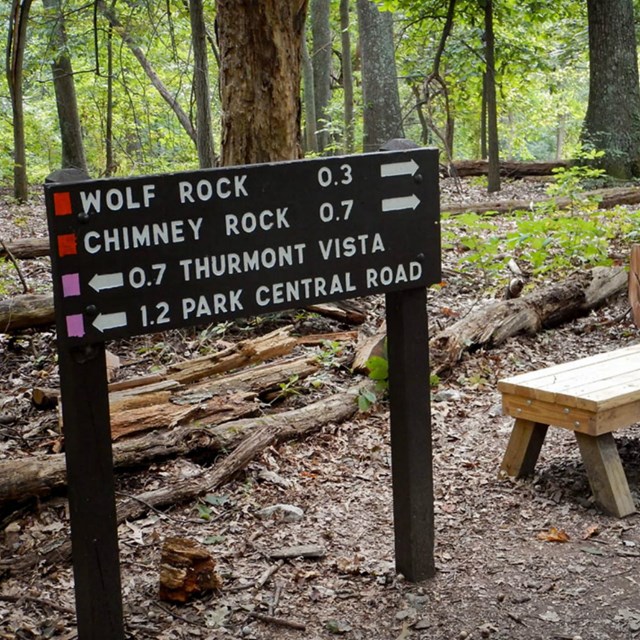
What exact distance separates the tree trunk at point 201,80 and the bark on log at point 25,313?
268 cm

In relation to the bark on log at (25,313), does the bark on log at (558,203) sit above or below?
above

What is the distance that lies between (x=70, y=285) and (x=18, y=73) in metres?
12.3

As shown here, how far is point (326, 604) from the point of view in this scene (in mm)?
3467

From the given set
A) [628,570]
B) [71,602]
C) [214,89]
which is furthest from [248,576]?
[214,89]

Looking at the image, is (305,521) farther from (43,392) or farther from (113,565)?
(43,392)

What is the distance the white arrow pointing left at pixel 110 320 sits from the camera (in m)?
2.74

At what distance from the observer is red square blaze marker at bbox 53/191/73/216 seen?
2.63m

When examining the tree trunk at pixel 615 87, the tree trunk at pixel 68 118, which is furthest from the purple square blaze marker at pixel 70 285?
the tree trunk at pixel 68 118

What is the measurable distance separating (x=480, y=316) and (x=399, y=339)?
3368 millimetres

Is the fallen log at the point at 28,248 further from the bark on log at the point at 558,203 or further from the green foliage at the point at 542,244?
the bark on log at the point at 558,203

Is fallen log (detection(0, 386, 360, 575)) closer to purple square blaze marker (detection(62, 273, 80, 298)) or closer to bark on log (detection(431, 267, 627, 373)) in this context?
bark on log (detection(431, 267, 627, 373))

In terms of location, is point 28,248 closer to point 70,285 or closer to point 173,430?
point 173,430

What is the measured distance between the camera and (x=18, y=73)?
44.7ft

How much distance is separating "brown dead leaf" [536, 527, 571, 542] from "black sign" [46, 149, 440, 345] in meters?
1.43
